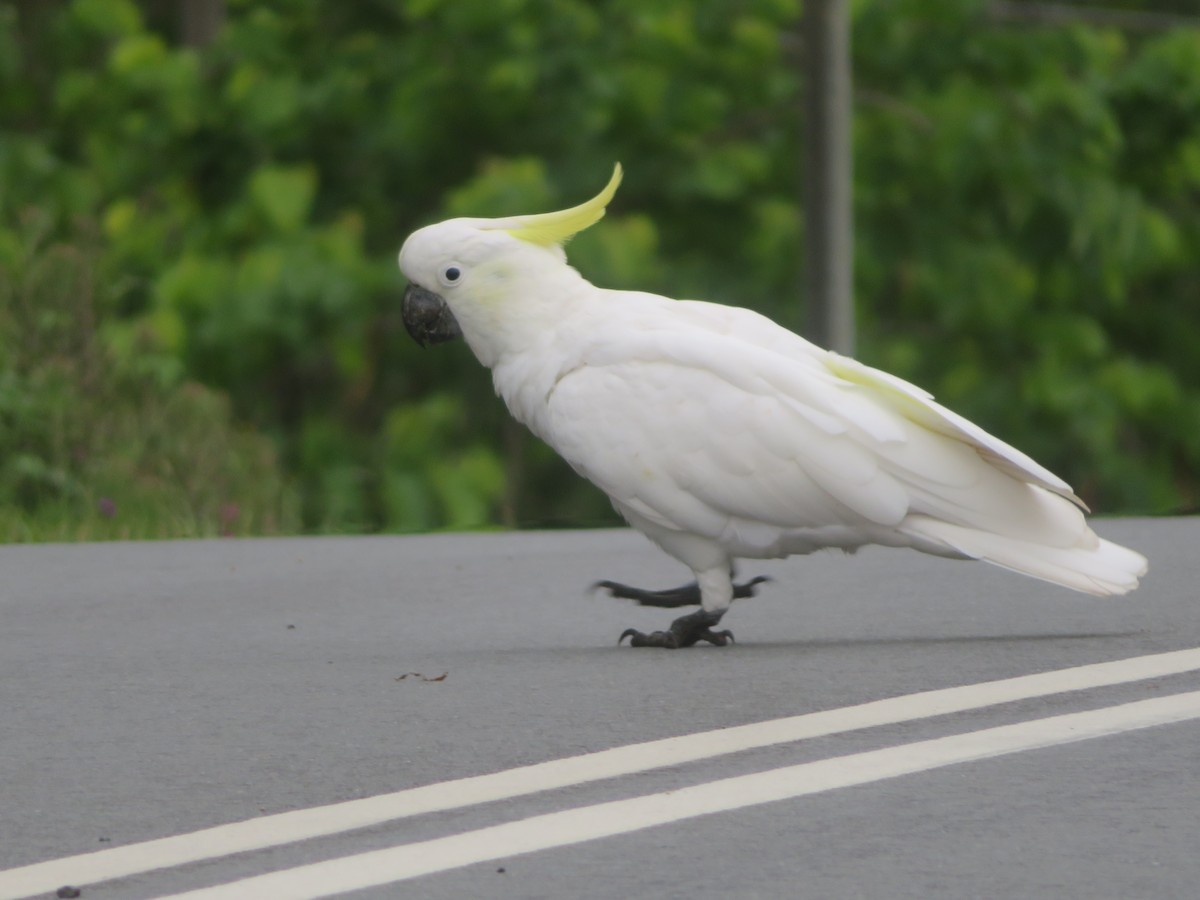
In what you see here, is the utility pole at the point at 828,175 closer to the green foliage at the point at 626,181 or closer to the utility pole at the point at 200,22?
the green foliage at the point at 626,181

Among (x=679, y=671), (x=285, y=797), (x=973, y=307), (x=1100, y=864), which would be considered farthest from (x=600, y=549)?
(x=973, y=307)

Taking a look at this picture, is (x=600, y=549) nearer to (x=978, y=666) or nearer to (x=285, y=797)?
(x=978, y=666)

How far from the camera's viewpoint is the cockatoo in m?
5.21

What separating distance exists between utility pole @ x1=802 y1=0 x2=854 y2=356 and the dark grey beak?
561 cm

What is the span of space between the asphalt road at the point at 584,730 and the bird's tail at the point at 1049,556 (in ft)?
0.64

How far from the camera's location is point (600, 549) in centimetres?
802

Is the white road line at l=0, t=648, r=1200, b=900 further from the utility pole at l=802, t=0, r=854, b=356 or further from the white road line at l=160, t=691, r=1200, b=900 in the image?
the utility pole at l=802, t=0, r=854, b=356

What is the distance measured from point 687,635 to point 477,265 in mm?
1179

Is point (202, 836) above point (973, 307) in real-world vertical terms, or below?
below

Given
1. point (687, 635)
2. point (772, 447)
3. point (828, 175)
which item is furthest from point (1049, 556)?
point (828, 175)

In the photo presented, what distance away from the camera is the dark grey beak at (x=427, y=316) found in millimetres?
5656

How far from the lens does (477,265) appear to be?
18.3 feet

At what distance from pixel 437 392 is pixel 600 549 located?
6.20 meters

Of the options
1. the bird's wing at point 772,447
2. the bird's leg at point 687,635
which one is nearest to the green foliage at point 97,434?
the bird's leg at point 687,635
